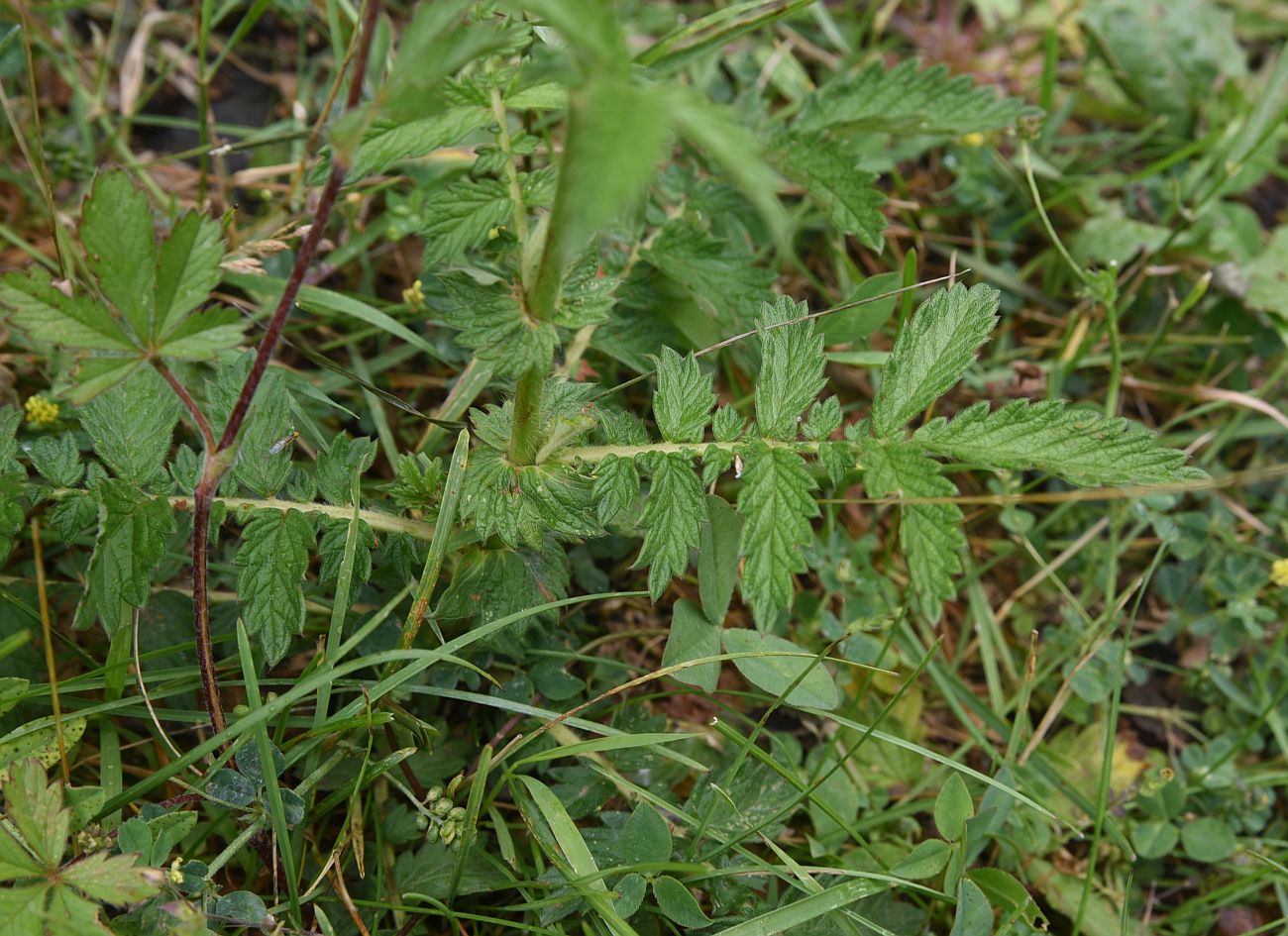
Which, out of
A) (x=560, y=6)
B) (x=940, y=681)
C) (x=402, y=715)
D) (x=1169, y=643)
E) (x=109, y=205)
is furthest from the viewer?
(x=1169, y=643)

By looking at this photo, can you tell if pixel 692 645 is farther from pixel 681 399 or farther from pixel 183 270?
pixel 183 270

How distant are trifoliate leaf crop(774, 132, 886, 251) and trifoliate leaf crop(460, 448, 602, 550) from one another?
0.93m

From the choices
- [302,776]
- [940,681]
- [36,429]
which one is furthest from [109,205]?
[940,681]

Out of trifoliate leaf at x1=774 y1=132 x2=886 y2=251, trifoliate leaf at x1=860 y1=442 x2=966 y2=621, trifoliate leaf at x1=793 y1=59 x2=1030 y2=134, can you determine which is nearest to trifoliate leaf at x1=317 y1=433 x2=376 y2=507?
trifoliate leaf at x1=860 y1=442 x2=966 y2=621

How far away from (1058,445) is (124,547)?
1.60m

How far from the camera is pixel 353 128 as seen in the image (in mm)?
1175

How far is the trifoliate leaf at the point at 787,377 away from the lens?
1.73m

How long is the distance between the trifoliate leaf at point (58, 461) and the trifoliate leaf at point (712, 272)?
121cm

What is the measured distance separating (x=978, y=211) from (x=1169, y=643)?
55.4 inches

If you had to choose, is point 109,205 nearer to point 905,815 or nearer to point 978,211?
point 905,815

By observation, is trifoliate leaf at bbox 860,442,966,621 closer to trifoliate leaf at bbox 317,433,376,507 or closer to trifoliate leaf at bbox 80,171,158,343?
trifoliate leaf at bbox 317,433,376,507

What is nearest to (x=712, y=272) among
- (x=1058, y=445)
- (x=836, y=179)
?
(x=836, y=179)

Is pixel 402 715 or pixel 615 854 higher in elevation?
pixel 402 715

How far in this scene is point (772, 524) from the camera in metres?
1.61
